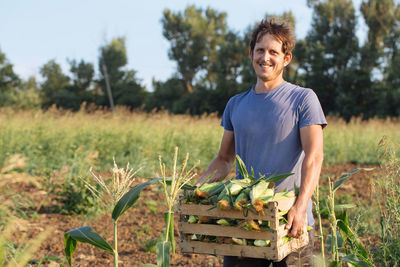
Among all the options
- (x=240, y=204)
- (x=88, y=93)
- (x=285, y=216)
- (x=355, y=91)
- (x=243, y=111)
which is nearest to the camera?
(x=240, y=204)

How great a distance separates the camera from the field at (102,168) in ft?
13.2

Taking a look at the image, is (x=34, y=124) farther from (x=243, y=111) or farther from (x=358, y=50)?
(x=358, y=50)

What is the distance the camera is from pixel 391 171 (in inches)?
102

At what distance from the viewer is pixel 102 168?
25.9 ft

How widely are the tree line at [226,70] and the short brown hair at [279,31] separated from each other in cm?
1735

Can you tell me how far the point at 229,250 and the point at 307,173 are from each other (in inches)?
21.5

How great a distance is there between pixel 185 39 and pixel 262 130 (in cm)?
3266

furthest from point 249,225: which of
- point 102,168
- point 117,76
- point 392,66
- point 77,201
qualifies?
point 117,76

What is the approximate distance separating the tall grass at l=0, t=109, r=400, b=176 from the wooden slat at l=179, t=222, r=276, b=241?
4806mm

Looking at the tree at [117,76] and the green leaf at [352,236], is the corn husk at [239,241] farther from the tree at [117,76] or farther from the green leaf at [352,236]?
the tree at [117,76]

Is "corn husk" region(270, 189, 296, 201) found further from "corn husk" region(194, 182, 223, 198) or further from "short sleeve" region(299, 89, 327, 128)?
"short sleeve" region(299, 89, 327, 128)

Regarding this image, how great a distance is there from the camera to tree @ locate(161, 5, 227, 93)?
33.5 m

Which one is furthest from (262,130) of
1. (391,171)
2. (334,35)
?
(334,35)

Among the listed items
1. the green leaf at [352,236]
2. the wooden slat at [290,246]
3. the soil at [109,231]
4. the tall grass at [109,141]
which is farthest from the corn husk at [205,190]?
the tall grass at [109,141]
